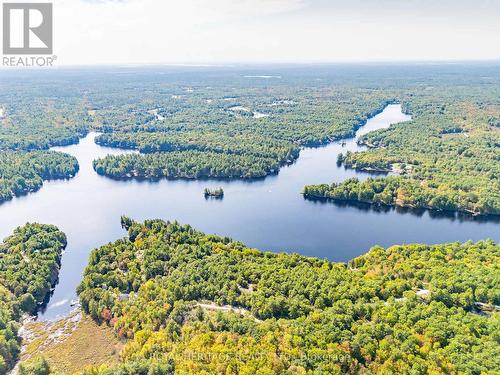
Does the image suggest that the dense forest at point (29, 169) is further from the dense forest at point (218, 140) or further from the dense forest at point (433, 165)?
the dense forest at point (433, 165)

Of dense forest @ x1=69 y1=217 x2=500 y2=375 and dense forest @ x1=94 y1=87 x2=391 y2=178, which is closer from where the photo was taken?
dense forest @ x1=69 y1=217 x2=500 y2=375

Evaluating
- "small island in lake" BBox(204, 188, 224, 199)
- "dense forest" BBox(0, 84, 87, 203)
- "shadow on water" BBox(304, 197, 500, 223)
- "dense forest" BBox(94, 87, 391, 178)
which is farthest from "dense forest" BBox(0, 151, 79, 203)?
"shadow on water" BBox(304, 197, 500, 223)

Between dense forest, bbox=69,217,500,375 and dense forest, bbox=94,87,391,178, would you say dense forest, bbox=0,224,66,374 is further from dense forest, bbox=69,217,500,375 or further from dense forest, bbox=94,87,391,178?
dense forest, bbox=94,87,391,178

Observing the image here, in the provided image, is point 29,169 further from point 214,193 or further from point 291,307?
point 291,307

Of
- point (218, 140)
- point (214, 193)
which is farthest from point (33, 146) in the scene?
point (214, 193)

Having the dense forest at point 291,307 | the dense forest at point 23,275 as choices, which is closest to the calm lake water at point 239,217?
the dense forest at point 23,275

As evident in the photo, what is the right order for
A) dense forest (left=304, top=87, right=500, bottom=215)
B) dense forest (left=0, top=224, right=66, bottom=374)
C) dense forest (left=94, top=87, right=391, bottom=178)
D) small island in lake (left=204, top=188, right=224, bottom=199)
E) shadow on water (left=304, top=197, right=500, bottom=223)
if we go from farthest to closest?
dense forest (left=94, top=87, right=391, bottom=178) → small island in lake (left=204, top=188, right=224, bottom=199) → dense forest (left=304, top=87, right=500, bottom=215) → shadow on water (left=304, top=197, right=500, bottom=223) → dense forest (left=0, top=224, right=66, bottom=374)
